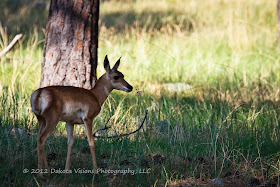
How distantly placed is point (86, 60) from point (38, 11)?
898 centimetres

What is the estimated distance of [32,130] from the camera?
5.32m

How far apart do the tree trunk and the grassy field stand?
1.74 feet

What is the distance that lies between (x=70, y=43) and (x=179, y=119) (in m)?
1.72

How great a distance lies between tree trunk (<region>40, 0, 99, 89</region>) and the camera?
592 cm

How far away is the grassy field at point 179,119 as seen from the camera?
14.3 ft

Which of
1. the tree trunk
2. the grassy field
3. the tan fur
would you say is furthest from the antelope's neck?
the tree trunk

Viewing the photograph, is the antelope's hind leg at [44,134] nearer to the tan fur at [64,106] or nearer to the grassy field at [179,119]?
the tan fur at [64,106]

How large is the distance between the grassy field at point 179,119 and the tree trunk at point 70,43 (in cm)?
53

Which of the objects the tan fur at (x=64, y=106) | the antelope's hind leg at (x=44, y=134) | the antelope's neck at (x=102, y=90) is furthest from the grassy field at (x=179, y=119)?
the antelope's neck at (x=102, y=90)

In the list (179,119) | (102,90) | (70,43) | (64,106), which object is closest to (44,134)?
(64,106)

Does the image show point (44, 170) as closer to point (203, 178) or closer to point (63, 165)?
point (63, 165)

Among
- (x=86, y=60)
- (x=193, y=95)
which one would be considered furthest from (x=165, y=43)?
(x=86, y=60)

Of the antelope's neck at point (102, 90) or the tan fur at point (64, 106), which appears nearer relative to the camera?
the tan fur at point (64, 106)

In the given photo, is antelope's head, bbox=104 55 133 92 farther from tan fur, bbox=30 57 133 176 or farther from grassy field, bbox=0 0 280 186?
grassy field, bbox=0 0 280 186
